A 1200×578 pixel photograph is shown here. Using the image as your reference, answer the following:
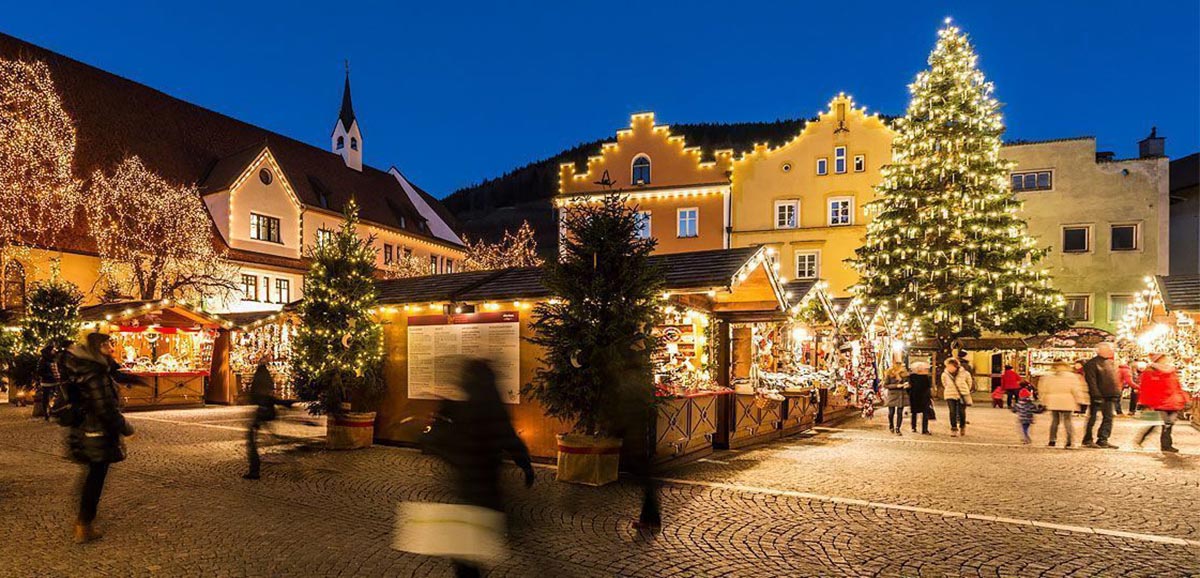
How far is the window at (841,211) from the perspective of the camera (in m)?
34.8

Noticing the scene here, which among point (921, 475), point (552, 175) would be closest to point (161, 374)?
point (921, 475)

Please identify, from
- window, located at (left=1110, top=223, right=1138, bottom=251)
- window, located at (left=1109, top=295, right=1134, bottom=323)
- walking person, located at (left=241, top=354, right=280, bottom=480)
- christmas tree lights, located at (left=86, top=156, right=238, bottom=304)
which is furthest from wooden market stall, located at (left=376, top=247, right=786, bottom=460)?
window, located at (left=1110, top=223, right=1138, bottom=251)

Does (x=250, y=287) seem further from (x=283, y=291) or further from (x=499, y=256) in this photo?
(x=499, y=256)

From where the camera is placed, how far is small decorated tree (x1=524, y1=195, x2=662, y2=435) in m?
9.20

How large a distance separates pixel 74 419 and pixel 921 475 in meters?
9.68

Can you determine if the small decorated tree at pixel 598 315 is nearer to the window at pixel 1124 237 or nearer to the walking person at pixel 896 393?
the walking person at pixel 896 393

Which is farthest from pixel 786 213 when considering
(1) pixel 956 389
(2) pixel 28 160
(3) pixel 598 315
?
(2) pixel 28 160

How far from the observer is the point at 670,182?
3622 centimetres

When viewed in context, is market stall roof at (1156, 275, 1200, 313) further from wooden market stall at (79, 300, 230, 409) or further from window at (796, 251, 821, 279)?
wooden market stall at (79, 300, 230, 409)

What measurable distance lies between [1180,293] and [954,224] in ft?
34.4

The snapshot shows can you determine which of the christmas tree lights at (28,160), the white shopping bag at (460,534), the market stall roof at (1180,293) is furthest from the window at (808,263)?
the white shopping bag at (460,534)

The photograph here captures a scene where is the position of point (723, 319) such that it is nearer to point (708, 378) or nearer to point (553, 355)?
point (708, 378)

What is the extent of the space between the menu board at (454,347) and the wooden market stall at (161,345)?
11.2 m

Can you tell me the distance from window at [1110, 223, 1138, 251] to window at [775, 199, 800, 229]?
13.4m
